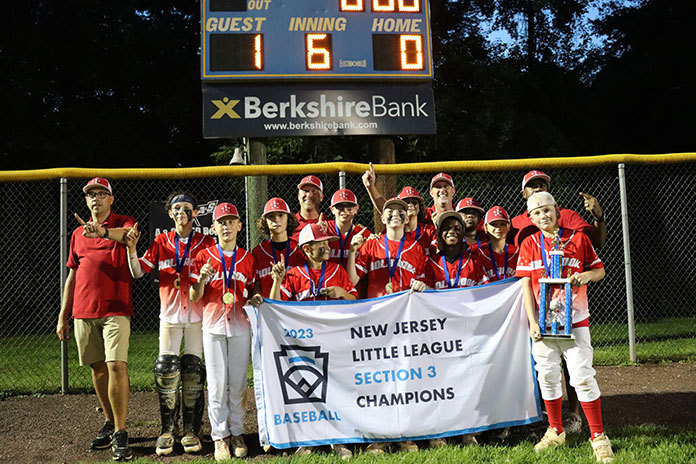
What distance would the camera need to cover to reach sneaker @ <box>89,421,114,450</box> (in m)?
5.50

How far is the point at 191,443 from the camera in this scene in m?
5.27

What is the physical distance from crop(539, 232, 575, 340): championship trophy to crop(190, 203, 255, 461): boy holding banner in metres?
2.31

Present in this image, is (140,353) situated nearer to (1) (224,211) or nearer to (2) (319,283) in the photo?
(1) (224,211)

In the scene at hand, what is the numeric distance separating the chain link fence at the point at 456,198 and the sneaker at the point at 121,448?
4.38m

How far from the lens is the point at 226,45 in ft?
29.3

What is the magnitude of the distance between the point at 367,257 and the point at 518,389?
5.39 ft

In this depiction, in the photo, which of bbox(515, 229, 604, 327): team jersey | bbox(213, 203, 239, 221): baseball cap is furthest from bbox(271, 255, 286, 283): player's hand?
A: bbox(515, 229, 604, 327): team jersey

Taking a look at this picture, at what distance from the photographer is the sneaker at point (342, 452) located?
493 centimetres

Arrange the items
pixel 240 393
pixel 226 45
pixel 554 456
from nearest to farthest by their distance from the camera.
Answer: pixel 554 456 → pixel 240 393 → pixel 226 45

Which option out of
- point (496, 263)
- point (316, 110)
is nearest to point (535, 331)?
point (496, 263)

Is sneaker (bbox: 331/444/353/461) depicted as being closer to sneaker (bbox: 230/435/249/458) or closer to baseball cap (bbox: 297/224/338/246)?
sneaker (bbox: 230/435/249/458)

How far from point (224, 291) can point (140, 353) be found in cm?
582

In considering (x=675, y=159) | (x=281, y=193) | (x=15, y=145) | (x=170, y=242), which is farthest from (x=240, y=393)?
(x=15, y=145)

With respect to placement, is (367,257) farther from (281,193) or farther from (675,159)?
(281,193)
